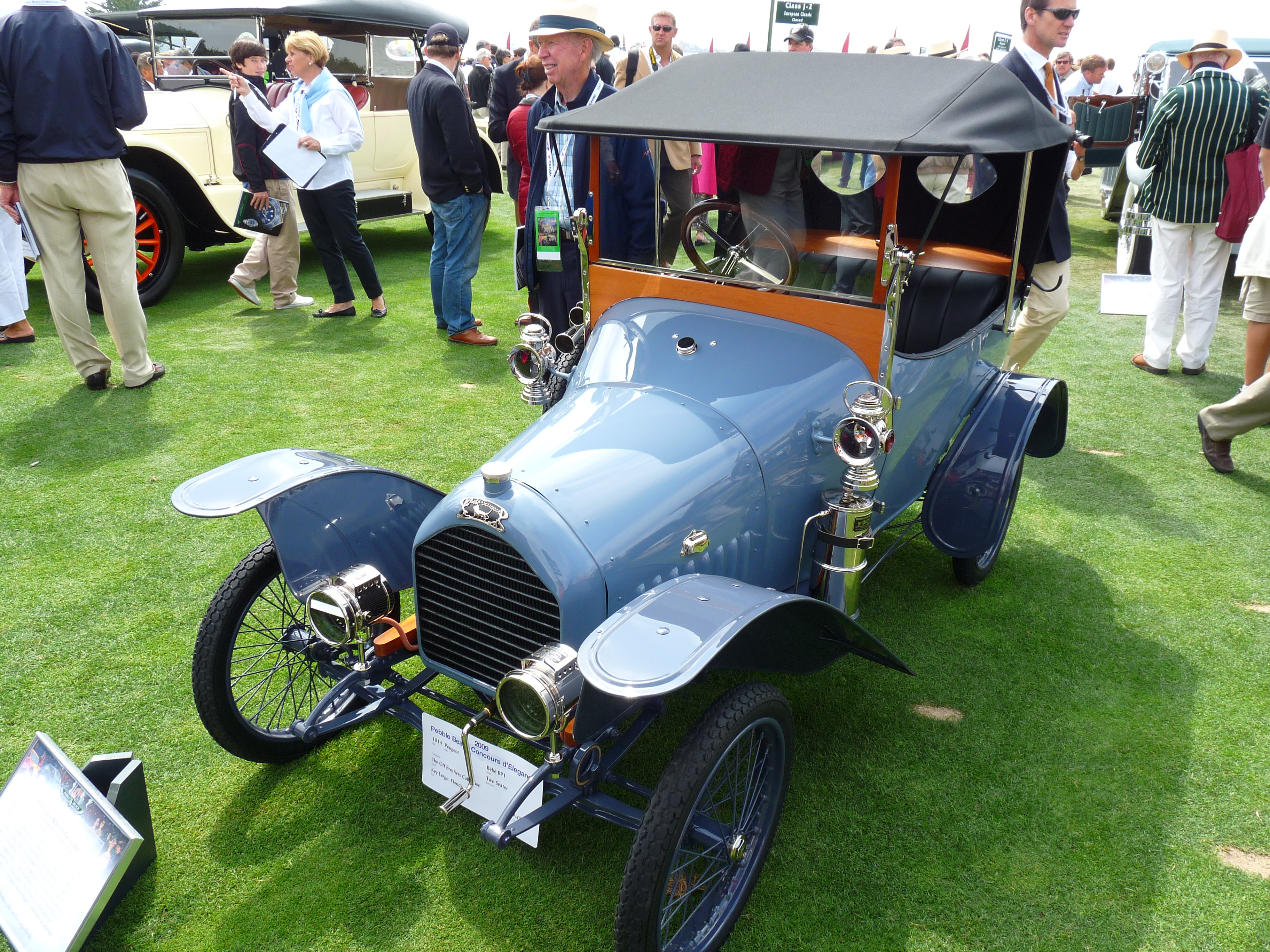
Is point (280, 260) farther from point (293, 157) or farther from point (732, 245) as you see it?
point (732, 245)

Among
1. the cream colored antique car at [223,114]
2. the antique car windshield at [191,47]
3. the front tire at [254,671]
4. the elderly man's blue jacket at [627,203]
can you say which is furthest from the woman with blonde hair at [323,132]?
the front tire at [254,671]

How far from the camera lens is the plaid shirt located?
5602mm

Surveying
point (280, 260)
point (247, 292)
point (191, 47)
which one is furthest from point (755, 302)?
point (191, 47)

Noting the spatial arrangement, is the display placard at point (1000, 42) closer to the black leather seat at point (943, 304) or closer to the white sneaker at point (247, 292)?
the black leather seat at point (943, 304)

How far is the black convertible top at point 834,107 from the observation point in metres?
2.34

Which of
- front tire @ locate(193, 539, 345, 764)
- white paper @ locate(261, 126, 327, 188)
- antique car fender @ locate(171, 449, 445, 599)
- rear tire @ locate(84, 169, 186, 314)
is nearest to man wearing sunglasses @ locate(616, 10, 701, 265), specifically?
antique car fender @ locate(171, 449, 445, 599)

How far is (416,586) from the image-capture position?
7.70 feet

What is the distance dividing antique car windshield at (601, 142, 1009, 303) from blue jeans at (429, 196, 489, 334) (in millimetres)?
2784

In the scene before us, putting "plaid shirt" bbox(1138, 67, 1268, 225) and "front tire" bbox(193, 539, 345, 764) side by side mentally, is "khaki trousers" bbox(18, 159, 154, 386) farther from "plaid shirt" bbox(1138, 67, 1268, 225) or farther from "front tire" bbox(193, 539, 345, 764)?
"plaid shirt" bbox(1138, 67, 1268, 225)

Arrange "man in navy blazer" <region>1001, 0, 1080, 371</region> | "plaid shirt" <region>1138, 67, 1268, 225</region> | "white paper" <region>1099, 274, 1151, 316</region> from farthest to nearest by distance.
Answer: "white paper" <region>1099, 274, 1151, 316</region> < "plaid shirt" <region>1138, 67, 1268, 225</region> < "man in navy blazer" <region>1001, 0, 1080, 371</region>

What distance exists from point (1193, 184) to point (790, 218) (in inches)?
150

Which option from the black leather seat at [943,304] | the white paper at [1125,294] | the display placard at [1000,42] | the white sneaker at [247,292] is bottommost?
the white paper at [1125,294]

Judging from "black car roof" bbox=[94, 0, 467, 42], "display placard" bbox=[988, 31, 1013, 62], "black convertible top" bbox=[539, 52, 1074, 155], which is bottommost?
"black convertible top" bbox=[539, 52, 1074, 155]

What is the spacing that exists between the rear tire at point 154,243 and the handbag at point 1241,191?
289 inches
